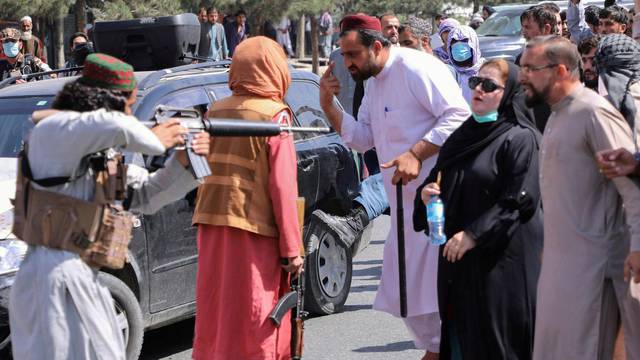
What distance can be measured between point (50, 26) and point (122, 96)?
2302 centimetres

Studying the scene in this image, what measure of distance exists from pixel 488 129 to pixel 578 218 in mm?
774

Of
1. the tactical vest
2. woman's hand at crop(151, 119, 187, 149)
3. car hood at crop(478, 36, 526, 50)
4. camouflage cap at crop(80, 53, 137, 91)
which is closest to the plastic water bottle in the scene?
the tactical vest

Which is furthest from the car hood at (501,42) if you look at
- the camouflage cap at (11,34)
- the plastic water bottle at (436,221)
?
the plastic water bottle at (436,221)

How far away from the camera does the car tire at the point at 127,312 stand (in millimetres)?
6648

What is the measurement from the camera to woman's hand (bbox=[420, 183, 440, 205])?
566 centimetres

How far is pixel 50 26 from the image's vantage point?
26.9m

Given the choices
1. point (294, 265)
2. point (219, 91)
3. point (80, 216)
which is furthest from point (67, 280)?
point (219, 91)

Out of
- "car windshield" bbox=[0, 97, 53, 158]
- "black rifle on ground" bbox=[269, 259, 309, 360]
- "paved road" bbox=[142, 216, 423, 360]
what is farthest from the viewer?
"paved road" bbox=[142, 216, 423, 360]

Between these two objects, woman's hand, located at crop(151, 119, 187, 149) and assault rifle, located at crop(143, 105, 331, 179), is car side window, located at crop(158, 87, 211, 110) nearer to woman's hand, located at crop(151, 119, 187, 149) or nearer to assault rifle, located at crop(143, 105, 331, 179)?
assault rifle, located at crop(143, 105, 331, 179)

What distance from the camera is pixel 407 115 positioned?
6555 millimetres

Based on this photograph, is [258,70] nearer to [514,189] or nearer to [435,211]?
[435,211]

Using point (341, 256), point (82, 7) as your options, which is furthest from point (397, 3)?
point (341, 256)

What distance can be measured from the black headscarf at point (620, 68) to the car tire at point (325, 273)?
2513 millimetres

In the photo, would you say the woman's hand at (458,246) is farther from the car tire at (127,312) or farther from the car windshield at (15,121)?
the car windshield at (15,121)
